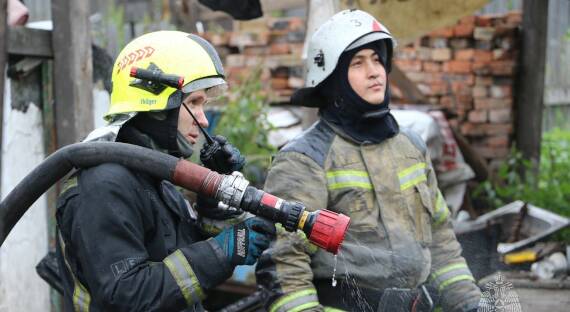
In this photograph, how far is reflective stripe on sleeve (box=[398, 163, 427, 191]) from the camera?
3465 mm

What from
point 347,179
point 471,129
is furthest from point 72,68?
point 471,129

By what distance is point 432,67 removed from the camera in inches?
311

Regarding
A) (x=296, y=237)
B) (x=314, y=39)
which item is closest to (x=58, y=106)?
(x=314, y=39)

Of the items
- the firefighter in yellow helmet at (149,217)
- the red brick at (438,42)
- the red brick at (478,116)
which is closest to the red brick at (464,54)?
the red brick at (438,42)

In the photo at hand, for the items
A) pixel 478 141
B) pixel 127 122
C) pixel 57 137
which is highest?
pixel 127 122

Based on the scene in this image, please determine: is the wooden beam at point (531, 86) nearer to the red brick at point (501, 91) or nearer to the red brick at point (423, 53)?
the red brick at point (501, 91)

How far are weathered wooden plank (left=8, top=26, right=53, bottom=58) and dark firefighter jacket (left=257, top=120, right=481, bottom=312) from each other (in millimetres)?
1889

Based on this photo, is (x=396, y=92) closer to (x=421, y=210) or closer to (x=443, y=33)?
(x=443, y=33)

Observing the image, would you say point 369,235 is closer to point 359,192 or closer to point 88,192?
point 359,192

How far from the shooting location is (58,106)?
474cm

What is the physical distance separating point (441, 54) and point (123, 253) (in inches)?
231

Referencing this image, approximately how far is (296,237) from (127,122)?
89cm

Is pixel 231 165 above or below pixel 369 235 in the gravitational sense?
above

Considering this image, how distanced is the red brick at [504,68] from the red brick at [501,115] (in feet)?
1.10
